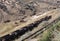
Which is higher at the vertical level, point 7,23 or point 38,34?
point 7,23

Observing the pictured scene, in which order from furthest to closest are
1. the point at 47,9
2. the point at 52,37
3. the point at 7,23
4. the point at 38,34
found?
the point at 47,9 < the point at 7,23 < the point at 38,34 < the point at 52,37

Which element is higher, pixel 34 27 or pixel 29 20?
pixel 29 20

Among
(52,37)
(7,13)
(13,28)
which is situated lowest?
(52,37)

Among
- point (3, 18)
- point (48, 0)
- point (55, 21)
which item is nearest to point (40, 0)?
point (48, 0)

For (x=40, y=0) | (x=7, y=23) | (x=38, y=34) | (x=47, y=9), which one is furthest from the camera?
(x=40, y=0)

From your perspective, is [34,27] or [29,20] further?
[29,20]

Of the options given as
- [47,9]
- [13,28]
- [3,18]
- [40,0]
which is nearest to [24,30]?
[13,28]

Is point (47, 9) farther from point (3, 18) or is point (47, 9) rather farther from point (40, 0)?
point (3, 18)

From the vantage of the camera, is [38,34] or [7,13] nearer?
[38,34]
